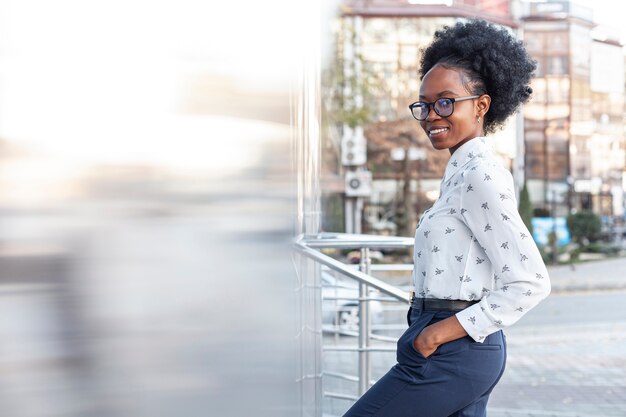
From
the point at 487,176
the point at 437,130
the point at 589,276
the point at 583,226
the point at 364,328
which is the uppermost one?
the point at 437,130

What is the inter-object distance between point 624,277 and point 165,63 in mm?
27395

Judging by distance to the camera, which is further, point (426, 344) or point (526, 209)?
point (526, 209)

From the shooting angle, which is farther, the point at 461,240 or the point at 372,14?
the point at 372,14

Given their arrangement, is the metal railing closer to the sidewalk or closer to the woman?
the woman

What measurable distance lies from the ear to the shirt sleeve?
0.29 metres

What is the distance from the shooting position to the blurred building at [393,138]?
40.7 meters

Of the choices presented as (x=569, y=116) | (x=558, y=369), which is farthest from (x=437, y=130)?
(x=569, y=116)

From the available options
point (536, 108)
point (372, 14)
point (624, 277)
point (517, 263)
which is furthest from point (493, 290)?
point (536, 108)

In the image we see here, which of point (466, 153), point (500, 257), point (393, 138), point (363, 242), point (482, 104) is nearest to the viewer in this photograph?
point (500, 257)

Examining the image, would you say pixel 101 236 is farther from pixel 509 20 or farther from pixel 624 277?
pixel 509 20

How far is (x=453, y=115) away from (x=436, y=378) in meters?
0.64

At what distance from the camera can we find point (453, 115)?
2398 mm

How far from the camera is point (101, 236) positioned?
118 cm

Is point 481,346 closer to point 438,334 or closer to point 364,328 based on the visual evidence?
point 438,334
